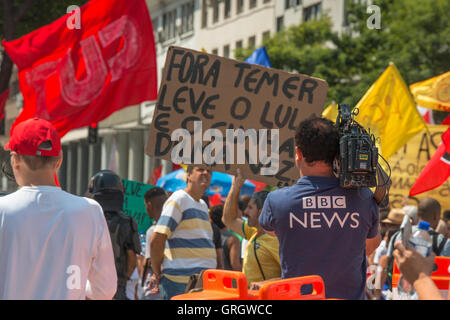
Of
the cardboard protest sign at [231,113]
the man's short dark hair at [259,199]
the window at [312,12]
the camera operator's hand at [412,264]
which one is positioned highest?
the window at [312,12]

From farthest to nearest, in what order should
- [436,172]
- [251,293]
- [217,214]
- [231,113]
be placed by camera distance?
[436,172]
[217,214]
[231,113]
[251,293]

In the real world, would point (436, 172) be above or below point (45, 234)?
above

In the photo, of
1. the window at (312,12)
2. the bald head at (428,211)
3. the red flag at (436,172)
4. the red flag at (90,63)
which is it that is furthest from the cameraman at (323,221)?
the window at (312,12)

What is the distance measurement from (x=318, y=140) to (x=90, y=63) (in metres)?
8.51

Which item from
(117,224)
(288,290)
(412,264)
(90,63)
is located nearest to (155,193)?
(117,224)

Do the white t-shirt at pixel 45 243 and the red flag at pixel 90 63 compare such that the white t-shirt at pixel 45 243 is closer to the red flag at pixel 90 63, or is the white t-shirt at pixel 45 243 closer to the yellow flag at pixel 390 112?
the red flag at pixel 90 63

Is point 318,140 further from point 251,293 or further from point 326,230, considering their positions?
point 251,293

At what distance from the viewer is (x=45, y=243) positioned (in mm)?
4039

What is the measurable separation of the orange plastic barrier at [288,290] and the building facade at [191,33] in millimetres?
38773

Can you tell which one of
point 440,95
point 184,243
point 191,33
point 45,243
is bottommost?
point 184,243

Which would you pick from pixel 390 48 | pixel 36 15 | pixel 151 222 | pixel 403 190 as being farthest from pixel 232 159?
pixel 390 48

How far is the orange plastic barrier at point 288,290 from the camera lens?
3271 millimetres

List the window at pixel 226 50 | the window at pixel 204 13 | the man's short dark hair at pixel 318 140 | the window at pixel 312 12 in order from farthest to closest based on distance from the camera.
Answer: the window at pixel 204 13 < the window at pixel 226 50 < the window at pixel 312 12 < the man's short dark hair at pixel 318 140

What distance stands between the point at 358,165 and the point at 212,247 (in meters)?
3.82
